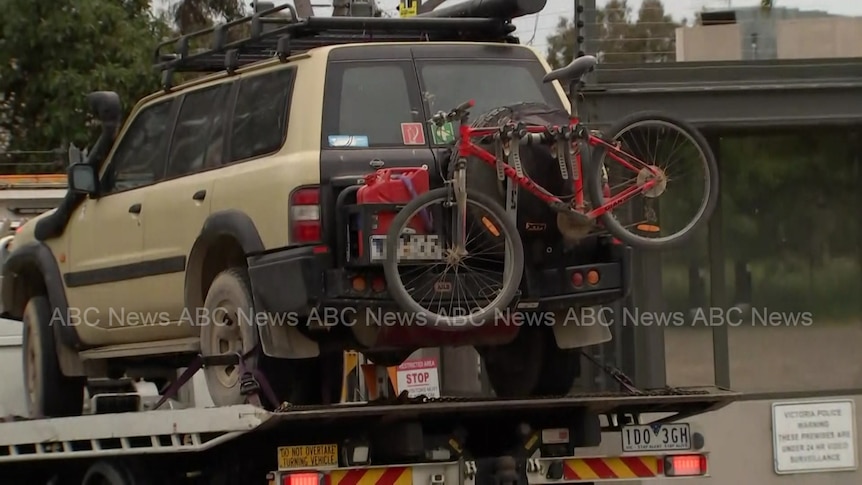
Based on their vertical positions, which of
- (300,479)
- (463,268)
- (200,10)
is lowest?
(300,479)

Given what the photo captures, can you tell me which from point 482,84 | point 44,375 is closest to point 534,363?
point 482,84

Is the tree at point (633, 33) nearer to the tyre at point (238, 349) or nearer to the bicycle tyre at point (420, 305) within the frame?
the tyre at point (238, 349)

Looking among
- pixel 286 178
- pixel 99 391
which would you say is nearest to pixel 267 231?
pixel 286 178

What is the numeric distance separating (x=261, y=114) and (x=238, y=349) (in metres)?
1.19

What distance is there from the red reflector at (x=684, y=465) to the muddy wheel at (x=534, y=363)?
0.83 meters

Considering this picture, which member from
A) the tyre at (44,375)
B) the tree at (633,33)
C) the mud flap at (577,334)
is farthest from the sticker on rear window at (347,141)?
the tree at (633,33)

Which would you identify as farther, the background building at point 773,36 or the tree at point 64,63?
the tree at point 64,63

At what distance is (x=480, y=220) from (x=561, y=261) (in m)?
0.62

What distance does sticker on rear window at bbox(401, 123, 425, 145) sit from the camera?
7.04 meters

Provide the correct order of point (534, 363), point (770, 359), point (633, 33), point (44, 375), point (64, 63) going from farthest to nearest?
point (64, 63), point (770, 359), point (633, 33), point (44, 375), point (534, 363)

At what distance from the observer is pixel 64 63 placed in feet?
61.3

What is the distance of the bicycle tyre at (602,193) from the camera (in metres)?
6.61

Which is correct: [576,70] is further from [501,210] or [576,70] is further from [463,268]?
[463,268]

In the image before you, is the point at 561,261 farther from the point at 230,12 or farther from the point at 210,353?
the point at 230,12
